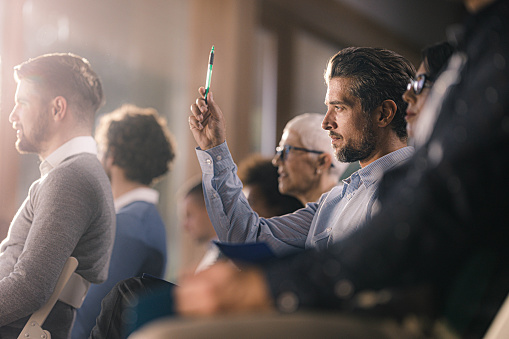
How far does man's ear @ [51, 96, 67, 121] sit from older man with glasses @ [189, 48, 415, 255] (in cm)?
33

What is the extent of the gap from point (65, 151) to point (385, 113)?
2.52 ft

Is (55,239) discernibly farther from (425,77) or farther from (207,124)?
(425,77)

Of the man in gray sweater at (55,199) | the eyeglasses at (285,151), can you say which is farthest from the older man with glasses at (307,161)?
the man in gray sweater at (55,199)

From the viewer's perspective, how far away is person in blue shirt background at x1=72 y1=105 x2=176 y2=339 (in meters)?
1.97

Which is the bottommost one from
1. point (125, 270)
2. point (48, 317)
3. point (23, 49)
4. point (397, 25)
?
point (125, 270)

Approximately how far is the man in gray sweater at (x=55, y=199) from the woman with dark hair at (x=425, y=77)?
2.50 ft

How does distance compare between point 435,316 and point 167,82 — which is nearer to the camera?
point 435,316

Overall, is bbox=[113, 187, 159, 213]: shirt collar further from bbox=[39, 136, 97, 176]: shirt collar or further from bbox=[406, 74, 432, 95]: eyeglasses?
bbox=[406, 74, 432, 95]: eyeglasses

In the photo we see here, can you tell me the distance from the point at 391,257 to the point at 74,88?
3.48 feet

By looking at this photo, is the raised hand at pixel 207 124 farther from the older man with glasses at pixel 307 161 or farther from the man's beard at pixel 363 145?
the older man with glasses at pixel 307 161

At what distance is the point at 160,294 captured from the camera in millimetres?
701

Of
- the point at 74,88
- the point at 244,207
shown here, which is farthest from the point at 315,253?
the point at 74,88

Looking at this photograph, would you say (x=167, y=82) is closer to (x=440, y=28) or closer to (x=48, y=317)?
(x=48, y=317)


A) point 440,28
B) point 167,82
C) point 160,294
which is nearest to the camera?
point 160,294
